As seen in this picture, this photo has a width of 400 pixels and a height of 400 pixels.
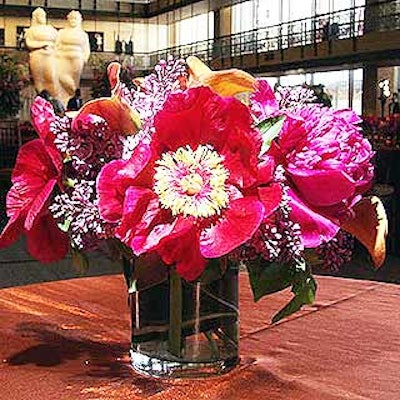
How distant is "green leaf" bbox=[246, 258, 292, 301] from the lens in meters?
0.76

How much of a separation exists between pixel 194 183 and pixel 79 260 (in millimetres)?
179

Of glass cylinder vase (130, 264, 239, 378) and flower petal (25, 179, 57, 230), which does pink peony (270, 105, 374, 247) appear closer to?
glass cylinder vase (130, 264, 239, 378)

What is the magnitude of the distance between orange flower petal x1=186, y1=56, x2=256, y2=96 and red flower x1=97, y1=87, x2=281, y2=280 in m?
0.05

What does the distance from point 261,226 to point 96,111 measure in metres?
0.18

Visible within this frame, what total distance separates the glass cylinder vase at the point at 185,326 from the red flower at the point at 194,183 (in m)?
0.07

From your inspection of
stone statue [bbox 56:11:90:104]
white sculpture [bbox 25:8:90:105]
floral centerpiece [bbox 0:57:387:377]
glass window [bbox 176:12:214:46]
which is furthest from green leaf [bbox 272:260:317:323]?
glass window [bbox 176:12:214:46]

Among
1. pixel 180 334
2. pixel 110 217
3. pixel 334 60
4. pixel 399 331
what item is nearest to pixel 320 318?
pixel 399 331

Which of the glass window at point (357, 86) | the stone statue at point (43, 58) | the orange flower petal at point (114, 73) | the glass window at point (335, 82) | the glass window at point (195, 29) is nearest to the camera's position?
the orange flower petal at point (114, 73)

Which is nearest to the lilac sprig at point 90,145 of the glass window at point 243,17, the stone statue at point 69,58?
the stone statue at point 69,58

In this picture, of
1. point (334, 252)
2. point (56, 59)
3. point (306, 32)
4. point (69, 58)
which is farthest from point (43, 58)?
point (334, 252)

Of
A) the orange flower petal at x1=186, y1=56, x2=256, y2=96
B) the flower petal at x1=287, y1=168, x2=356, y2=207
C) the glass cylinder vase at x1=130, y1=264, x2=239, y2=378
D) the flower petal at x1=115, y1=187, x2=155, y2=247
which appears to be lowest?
Answer: the glass cylinder vase at x1=130, y1=264, x2=239, y2=378

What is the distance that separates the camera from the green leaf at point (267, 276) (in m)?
0.76

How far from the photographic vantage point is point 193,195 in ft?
2.31

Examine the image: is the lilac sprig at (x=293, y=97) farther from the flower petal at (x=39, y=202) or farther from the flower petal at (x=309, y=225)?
the flower petal at (x=39, y=202)
